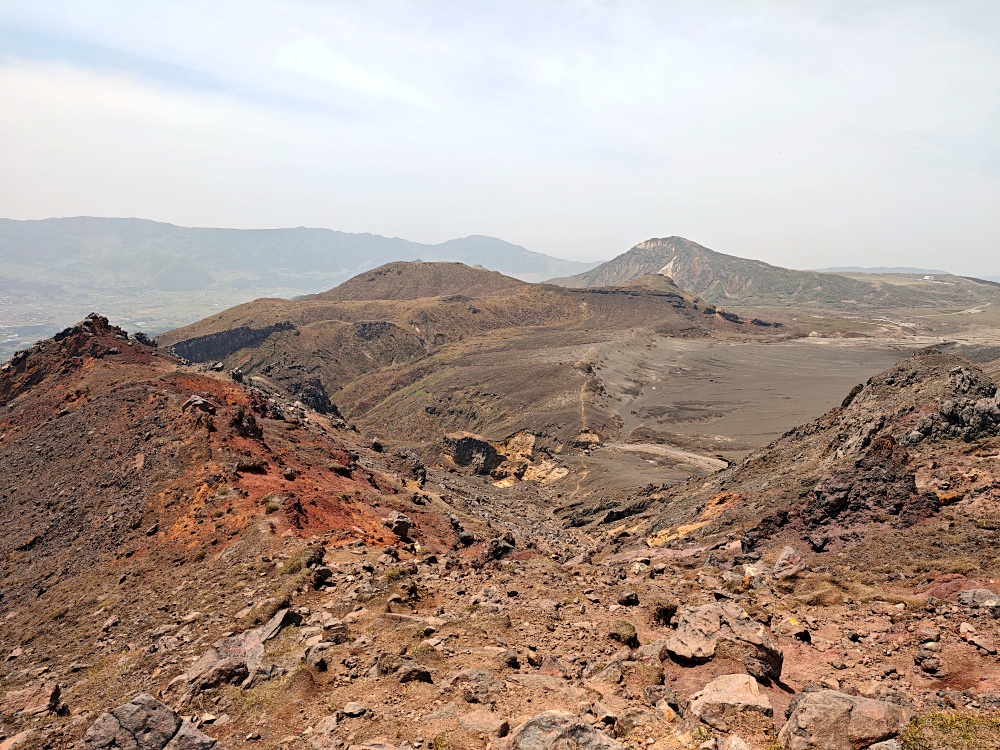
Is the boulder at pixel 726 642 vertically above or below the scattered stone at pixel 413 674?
above

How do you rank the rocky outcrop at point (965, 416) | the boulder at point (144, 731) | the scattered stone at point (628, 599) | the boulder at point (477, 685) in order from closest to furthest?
the boulder at point (144, 731)
the boulder at point (477, 685)
the scattered stone at point (628, 599)
the rocky outcrop at point (965, 416)

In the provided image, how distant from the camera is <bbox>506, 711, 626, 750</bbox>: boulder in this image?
7.04 meters

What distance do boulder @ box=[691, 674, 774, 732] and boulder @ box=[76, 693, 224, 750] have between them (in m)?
7.59

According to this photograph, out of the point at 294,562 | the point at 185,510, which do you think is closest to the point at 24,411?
the point at 185,510

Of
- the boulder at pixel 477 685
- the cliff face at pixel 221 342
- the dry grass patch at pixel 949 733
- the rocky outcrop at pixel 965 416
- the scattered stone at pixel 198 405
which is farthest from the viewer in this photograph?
the cliff face at pixel 221 342

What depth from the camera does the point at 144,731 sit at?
8555 millimetres

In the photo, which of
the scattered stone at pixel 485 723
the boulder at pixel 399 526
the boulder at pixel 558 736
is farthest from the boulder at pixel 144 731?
the boulder at pixel 399 526

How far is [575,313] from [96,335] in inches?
6009

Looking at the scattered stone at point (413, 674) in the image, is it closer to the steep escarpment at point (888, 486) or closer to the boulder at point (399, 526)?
the boulder at point (399, 526)

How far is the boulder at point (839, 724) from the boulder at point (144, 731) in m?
8.56

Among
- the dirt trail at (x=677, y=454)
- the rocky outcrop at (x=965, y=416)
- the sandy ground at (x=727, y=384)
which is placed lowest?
the dirt trail at (x=677, y=454)

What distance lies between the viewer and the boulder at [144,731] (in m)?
8.42

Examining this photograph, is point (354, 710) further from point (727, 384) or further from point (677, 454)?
point (727, 384)

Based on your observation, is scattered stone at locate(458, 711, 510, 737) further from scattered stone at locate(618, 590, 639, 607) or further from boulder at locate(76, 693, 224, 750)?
scattered stone at locate(618, 590, 639, 607)
